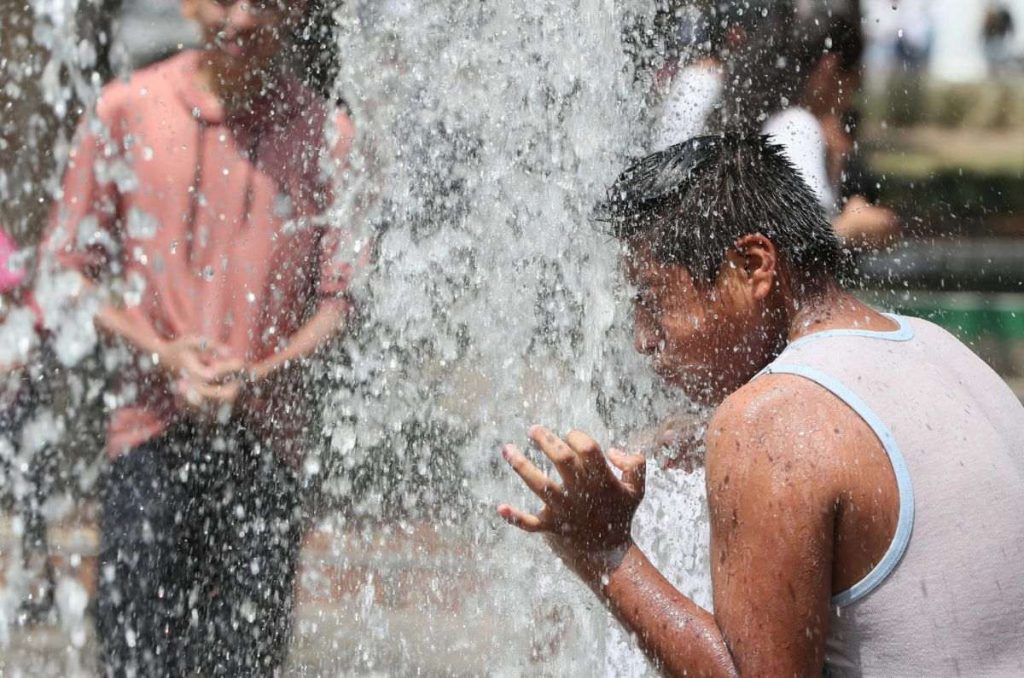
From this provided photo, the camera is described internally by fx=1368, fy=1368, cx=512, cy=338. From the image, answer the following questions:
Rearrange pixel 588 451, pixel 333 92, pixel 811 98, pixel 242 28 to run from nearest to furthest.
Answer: pixel 588 451 < pixel 242 28 < pixel 333 92 < pixel 811 98

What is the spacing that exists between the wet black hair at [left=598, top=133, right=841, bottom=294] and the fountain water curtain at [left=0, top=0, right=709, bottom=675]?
734 mm

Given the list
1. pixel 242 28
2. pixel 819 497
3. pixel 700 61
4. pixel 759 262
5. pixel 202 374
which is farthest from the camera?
pixel 700 61

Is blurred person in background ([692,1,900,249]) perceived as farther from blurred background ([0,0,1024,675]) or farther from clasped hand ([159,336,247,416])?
clasped hand ([159,336,247,416])

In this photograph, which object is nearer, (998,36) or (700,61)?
(700,61)

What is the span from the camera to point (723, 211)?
203cm

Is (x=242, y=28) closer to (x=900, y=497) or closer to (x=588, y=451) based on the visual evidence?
(x=588, y=451)

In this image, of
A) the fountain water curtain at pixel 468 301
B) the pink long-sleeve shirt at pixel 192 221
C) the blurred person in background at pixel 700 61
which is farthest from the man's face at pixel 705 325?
the blurred person in background at pixel 700 61

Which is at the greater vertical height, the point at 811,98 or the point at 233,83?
the point at 233,83

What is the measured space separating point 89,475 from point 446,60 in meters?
1.66

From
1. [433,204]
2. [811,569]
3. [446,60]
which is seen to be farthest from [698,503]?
[446,60]

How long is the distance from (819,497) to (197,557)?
174cm

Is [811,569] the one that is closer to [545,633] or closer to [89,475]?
[545,633]

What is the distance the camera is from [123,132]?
2.99 metres

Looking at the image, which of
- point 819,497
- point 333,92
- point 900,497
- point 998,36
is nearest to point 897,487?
A: point 900,497
